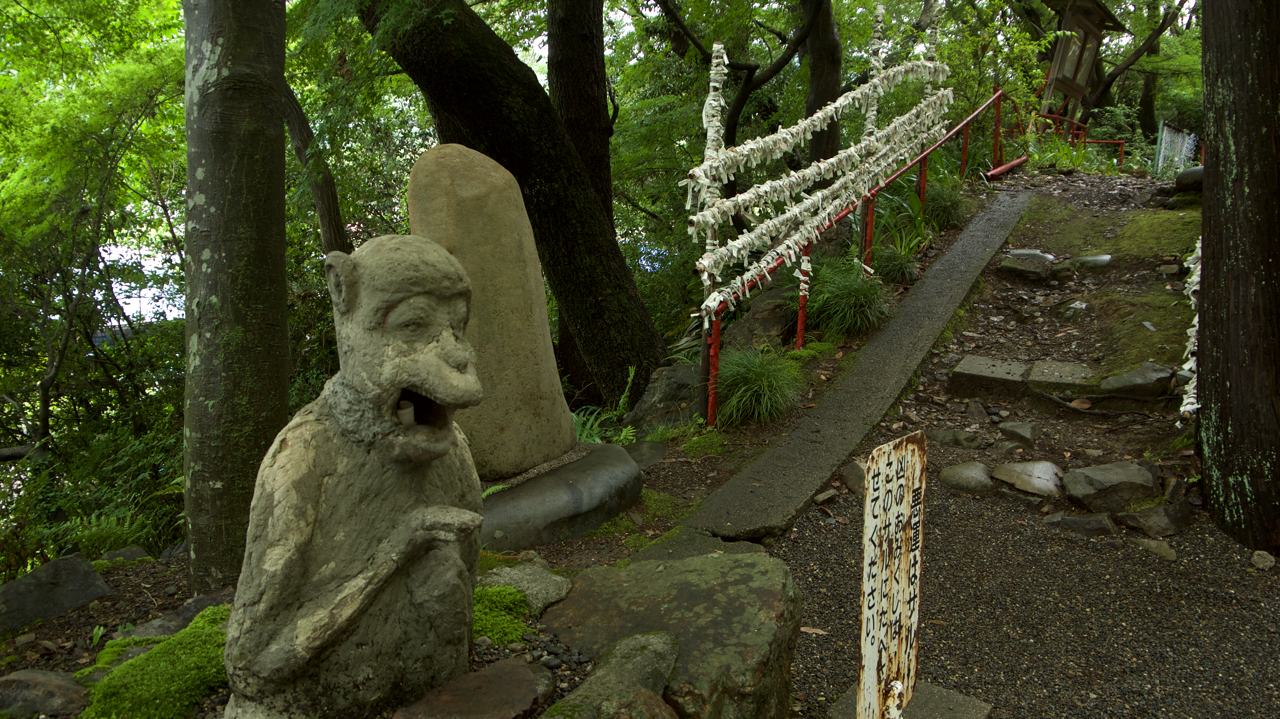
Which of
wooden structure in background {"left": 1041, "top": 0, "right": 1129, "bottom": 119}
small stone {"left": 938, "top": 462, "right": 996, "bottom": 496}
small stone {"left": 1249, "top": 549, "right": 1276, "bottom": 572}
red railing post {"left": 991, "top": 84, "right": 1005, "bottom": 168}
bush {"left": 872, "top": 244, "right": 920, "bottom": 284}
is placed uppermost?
wooden structure in background {"left": 1041, "top": 0, "right": 1129, "bottom": 119}

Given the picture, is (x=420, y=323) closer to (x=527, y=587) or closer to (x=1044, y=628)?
(x=527, y=587)

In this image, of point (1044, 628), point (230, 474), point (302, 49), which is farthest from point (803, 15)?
point (230, 474)

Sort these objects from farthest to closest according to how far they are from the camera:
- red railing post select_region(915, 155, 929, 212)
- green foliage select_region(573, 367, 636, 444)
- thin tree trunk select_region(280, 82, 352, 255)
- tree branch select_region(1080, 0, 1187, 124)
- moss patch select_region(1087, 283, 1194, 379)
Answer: tree branch select_region(1080, 0, 1187, 124), red railing post select_region(915, 155, 929, 212), thin tree trunk select_region(280, 82, 352, 255), green foliage select_region(573, 367, 636, 444), moss patch select_region(1087, 283, 1194, 379)

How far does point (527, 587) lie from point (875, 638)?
1.34 metres

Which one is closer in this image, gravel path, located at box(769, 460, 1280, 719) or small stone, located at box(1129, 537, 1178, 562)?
gravel path, located at box(769, 460, 1280, 719)

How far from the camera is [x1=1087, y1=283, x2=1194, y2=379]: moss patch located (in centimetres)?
624

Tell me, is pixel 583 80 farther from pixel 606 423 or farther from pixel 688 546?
pixel 688 546

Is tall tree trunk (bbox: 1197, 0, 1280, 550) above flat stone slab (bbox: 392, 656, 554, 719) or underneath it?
above

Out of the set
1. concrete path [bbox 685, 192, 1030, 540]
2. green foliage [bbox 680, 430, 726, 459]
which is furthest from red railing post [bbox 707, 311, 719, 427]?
concrete path [bbox 685, 192, 1030, 540]

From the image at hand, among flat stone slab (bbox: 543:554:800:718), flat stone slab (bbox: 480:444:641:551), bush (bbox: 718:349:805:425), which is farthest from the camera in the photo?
bush (bbox: 718:349:805:425)

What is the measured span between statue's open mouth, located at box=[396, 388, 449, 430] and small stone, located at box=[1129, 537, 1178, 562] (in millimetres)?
4044

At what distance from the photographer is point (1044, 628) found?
4.01 meters

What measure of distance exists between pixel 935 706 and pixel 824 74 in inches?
268

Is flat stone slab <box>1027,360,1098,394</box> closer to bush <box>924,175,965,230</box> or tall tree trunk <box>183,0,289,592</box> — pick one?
bush <box>924,175,965,230</box>
